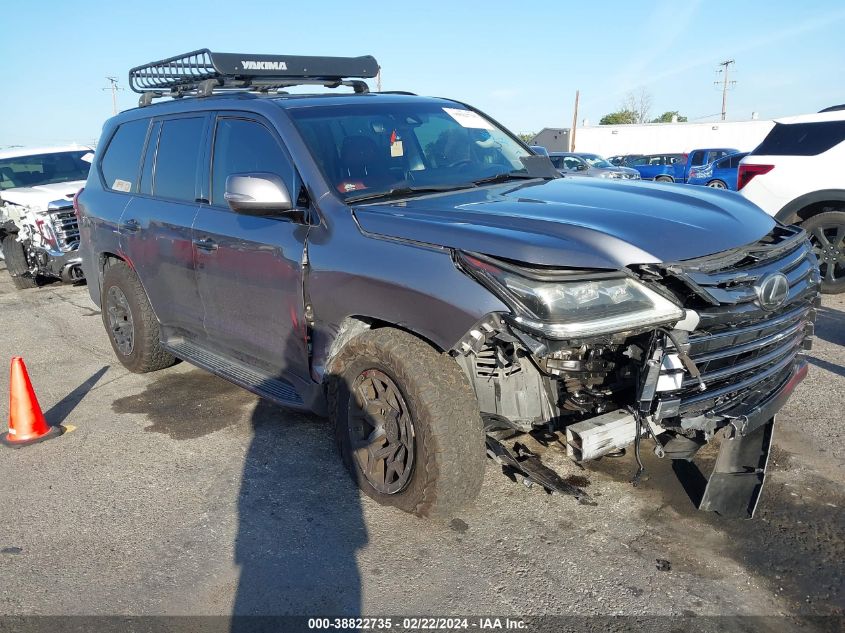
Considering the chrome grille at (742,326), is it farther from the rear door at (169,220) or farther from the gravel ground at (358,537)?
the rear door at (169,220)

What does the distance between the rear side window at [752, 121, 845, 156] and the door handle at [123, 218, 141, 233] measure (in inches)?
258

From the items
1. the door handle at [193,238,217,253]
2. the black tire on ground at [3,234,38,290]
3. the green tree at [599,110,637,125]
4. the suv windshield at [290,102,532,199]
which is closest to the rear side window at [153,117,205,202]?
the door handle at [193,238,217,253]

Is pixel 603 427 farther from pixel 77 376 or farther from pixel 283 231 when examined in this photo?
pixel 77 376

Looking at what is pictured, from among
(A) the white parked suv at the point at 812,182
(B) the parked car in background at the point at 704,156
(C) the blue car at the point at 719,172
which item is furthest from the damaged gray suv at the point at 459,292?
(B) the parked car in background at the point at 704,156

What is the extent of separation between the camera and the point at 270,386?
12.9ft

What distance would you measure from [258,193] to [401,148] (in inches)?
36.9

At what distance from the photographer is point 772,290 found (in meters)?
2.87

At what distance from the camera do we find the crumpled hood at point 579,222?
8.70 feet

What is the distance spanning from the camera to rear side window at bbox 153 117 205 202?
14.4 ft

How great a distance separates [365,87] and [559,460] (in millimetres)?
3074

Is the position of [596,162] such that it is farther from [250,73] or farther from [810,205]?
[250,73]

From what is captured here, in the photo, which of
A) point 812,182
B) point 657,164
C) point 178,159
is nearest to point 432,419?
point 178,159

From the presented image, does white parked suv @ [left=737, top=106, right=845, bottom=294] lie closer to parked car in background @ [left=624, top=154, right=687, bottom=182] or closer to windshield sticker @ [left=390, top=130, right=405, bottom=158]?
windshield sticker @ [left=390, top=130, right=405, bottom=158]

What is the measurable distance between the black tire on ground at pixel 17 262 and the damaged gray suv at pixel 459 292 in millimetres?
6844
